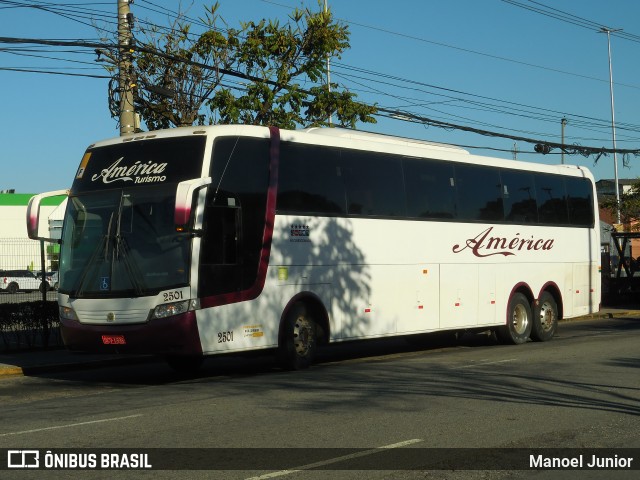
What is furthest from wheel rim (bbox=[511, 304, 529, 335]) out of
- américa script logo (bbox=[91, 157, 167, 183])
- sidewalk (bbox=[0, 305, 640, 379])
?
américa script logo (bbox=[91, 157, 167, 183])

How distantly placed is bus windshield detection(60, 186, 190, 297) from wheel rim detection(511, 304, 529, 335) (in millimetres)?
10332

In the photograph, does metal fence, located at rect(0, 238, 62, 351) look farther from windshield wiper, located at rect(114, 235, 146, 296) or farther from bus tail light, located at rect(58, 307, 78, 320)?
windshield wiper, located at rect(114, 235, 146, 296)

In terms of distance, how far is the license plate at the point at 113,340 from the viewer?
1373 cm

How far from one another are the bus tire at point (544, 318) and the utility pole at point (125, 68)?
10285mm

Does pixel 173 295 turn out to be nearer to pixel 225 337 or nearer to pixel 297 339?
pixel 225 337

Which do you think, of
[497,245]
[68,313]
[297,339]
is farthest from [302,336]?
[497,245]

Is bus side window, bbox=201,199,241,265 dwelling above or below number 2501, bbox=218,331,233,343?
above

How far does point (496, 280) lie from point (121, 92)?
9425mm

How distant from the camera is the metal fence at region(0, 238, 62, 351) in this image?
803 inches

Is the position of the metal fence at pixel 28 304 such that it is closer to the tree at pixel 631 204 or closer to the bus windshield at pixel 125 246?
the bus windshield at pixel 125 246

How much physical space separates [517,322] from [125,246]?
1093 centimetres

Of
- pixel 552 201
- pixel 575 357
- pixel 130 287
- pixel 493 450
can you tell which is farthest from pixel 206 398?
pixel 552 201

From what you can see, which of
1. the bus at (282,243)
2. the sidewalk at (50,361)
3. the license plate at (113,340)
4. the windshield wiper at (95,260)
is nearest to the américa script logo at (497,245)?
the bus at (282,243)

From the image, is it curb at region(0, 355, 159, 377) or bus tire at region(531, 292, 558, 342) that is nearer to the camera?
curb at region(0, 355, 159, 377)
